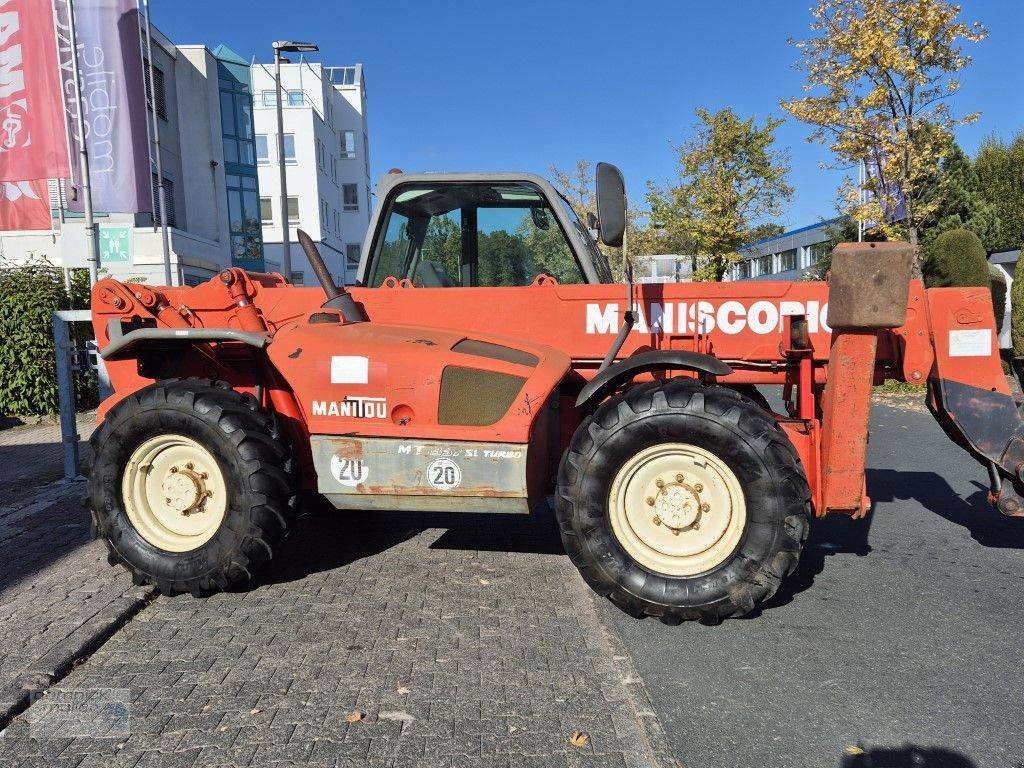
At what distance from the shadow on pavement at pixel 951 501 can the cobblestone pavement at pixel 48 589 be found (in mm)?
5450

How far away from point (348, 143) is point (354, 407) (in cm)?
5722

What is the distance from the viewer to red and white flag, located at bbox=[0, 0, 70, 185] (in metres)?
12.5

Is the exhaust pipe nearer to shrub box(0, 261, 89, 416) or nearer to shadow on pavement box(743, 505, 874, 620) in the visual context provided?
shadow on pavement box(743, 505, 874, 620)

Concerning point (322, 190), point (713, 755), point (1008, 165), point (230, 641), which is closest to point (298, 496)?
point (230, 641)

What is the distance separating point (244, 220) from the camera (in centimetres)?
3158

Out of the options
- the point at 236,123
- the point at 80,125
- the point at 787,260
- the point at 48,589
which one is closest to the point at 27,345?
the point at 80,125

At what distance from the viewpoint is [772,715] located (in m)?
2.85

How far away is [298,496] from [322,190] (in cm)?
4446

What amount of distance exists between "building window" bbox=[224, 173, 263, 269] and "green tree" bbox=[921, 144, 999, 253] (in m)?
25.8

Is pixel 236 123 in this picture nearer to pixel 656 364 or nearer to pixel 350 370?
pixel 350 370

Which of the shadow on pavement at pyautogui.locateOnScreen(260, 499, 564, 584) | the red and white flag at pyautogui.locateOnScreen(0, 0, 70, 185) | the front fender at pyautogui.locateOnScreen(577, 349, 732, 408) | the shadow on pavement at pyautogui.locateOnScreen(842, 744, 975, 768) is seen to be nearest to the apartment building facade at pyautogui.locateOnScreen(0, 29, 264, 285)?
the red and white flag at pyautogui.locateOnScreen(0, 0, 70, 185)

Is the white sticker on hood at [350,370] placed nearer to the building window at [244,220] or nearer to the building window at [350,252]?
the building window at [244,220]

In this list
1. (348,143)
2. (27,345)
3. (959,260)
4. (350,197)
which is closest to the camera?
(27,345)

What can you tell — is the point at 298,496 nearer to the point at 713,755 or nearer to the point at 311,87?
the point at 713,755
